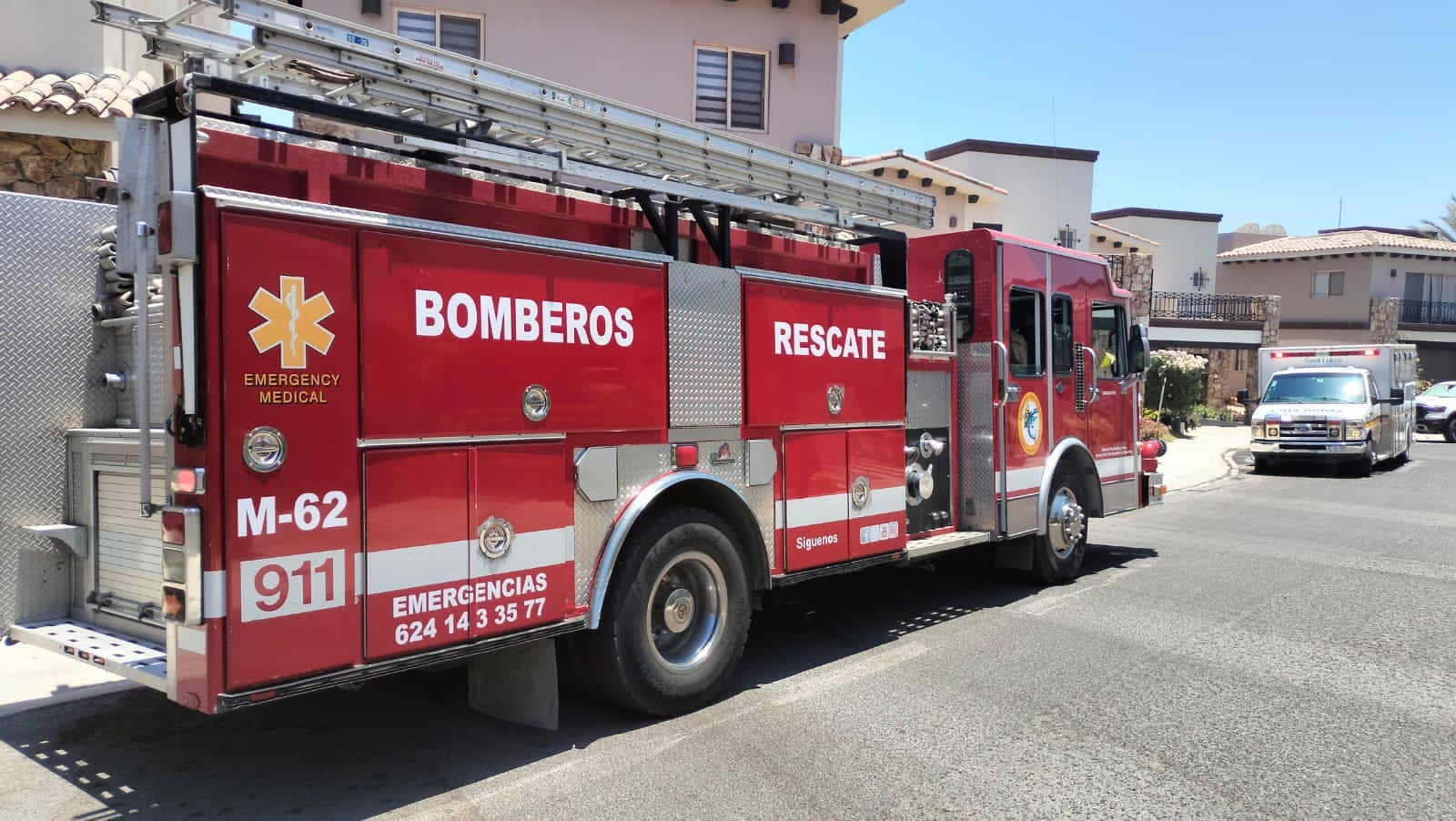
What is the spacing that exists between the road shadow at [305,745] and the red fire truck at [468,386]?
313 mm

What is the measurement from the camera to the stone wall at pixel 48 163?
901cm

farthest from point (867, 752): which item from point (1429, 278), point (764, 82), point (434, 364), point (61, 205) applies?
point (1429, 278)

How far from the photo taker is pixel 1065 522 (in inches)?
341

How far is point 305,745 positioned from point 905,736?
9.61ft

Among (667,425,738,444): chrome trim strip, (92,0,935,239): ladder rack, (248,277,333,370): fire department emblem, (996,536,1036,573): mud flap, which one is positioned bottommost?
(996,536,1036,573): mud flap

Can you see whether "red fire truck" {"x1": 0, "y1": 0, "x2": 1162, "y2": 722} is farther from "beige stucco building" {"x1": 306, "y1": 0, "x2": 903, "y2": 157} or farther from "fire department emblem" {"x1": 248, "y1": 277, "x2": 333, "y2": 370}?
"beige stucco building" {"x1": 306, "y1": 0, "x2": 903, "y2": 157}

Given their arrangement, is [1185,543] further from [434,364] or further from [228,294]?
[228,294]

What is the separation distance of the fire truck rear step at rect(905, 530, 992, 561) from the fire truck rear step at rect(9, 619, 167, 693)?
456 cm

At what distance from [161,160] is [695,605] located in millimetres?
3329

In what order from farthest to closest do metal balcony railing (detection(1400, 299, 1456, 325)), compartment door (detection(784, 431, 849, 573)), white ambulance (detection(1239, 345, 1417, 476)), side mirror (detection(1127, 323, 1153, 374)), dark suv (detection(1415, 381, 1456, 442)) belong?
1. metal balcony railing (detection(1400, 299, 1456, 325))
2. dark suv (detection(1415, 381, 1456, 442))
3. white ambulance (detection(1239, 345, 1417, 476))
4. side mirror (detection(1127, 323, 1153, 374))
5. compartment door (detection(784, 431, 849, 573))

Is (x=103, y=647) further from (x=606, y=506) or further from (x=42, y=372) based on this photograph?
(x=606, y=506)

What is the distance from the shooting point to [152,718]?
17.3 ft

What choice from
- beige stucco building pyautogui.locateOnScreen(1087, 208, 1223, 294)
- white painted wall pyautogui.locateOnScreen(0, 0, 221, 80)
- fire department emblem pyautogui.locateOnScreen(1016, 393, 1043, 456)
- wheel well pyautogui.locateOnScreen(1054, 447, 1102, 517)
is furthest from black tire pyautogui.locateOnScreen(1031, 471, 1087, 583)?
beige stucco building pyautogui.locateOnScreen(1087, 208, 1223, 294)

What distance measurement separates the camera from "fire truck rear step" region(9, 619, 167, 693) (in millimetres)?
4027
